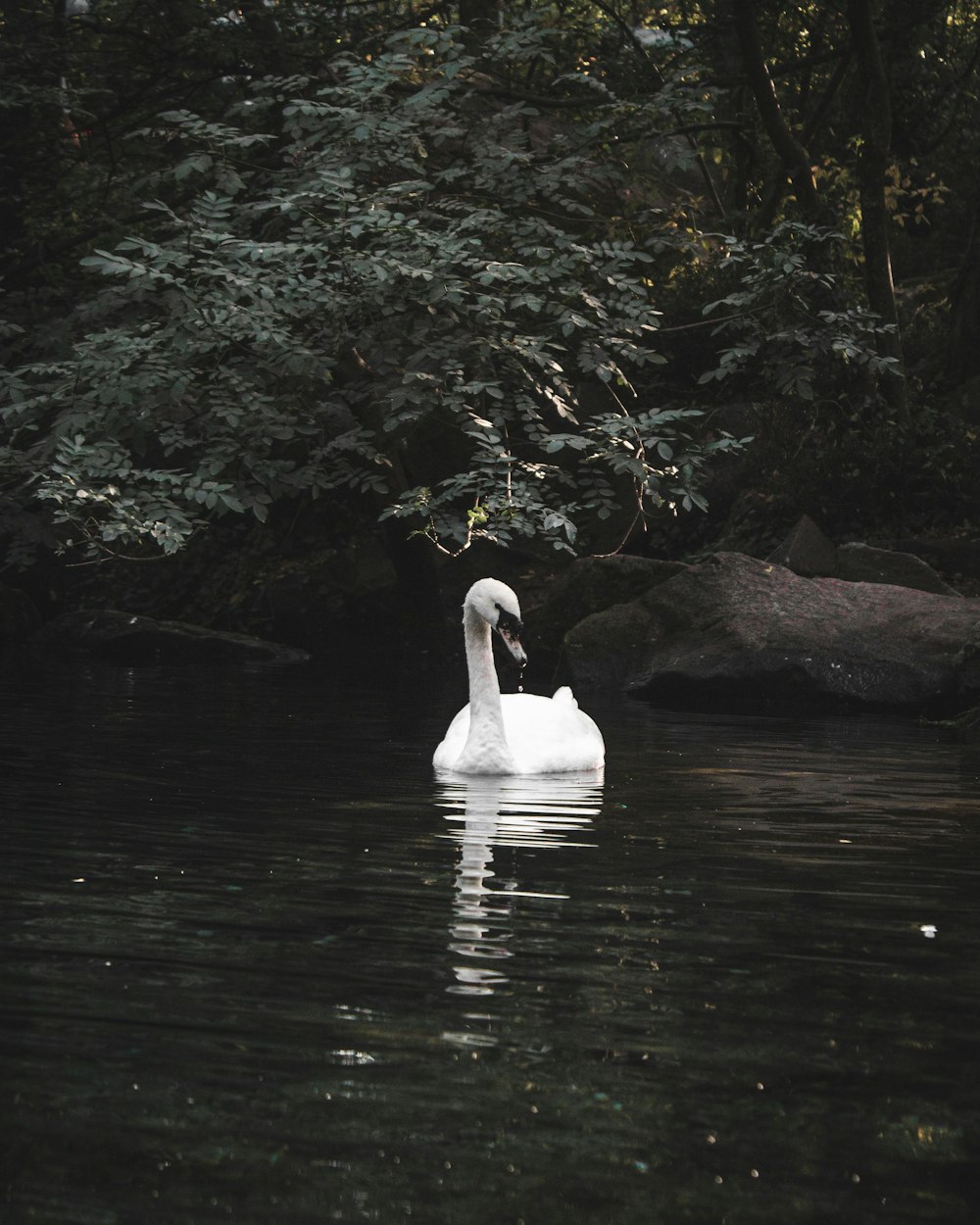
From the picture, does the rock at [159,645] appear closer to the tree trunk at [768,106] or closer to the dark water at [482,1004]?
the tree trunk at [768,106]

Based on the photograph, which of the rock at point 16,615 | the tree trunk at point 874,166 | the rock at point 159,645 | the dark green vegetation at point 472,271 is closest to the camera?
the dark green vegetation at point 472,271

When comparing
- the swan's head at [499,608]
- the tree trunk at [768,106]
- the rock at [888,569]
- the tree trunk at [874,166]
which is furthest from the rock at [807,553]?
the swan's head at [499,608]

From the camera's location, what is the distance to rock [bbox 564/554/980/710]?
1383 centimetres

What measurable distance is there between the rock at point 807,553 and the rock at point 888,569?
14 centimetres

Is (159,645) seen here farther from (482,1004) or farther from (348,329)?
(482,1004)

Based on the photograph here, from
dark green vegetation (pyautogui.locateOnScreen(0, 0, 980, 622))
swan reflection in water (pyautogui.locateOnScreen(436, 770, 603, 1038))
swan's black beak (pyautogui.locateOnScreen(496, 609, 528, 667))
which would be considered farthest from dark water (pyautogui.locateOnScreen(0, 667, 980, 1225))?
dark green vegetation (pyautogui.locateOnScreen(0, 0, 980, 622))

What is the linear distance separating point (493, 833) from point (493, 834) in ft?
0.10

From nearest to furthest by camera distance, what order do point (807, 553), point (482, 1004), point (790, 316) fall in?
point (482, 1004) < point (790, 316) < point (807, 553)

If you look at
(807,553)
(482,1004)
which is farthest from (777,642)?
(482,1004)

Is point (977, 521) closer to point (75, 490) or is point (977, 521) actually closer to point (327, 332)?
point (327, 332)

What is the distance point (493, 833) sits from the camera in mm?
7336

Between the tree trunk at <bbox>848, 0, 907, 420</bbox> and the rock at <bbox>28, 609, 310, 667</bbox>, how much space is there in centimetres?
743

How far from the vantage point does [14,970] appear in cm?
457

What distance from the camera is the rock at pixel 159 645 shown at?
1844cm
